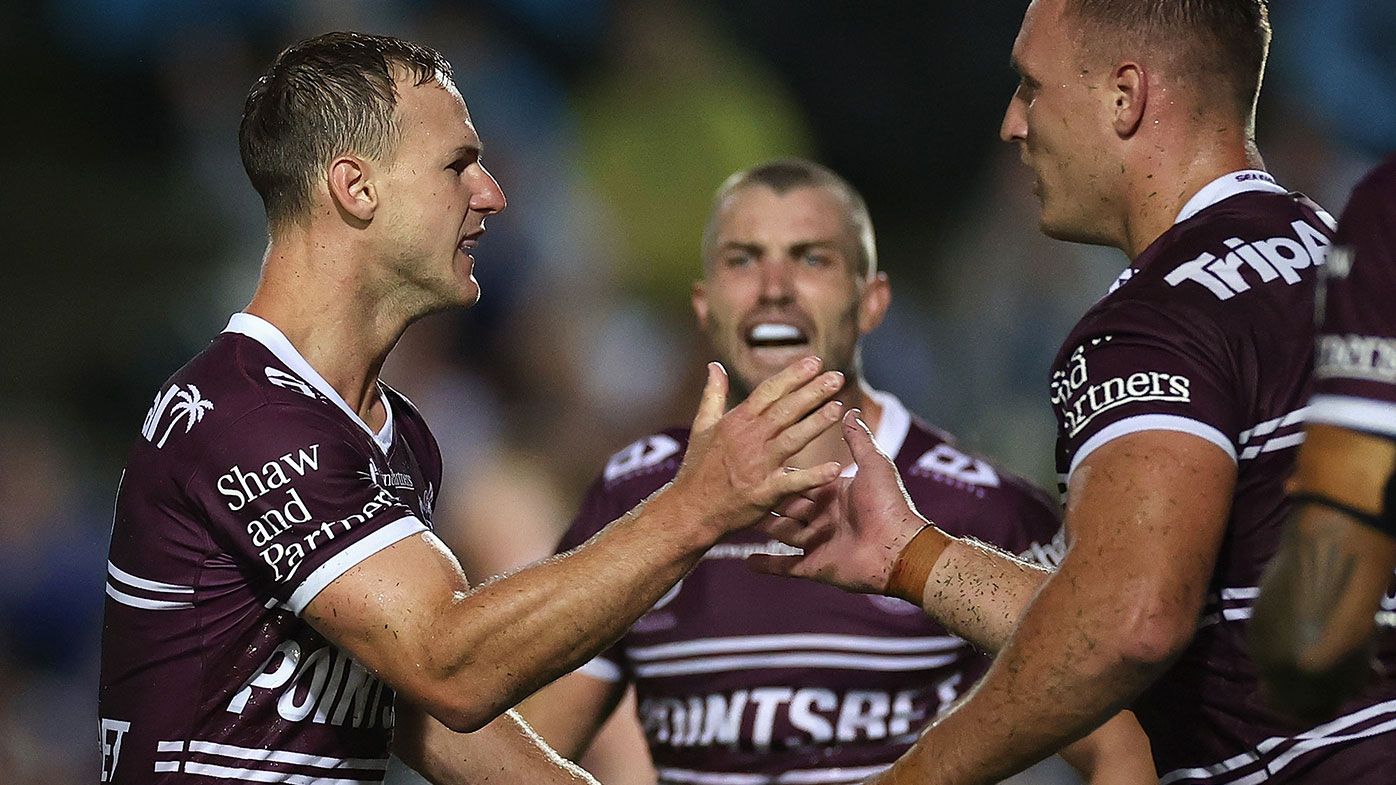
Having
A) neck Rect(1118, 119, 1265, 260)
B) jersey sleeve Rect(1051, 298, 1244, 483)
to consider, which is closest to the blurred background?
neck Rect(1118, 119, 1265, 260)

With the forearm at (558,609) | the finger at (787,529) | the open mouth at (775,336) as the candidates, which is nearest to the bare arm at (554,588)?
the forearm at (558,609)

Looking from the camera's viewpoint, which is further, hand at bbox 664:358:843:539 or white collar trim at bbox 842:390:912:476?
white collar trim at bbox 842:390:912:476

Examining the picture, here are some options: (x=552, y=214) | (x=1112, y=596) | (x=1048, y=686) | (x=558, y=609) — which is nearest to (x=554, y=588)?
(x=558, y=609)

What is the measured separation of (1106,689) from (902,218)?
7478 mm

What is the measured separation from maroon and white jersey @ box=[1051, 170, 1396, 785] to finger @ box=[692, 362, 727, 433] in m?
0.66

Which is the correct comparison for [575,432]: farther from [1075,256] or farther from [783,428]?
[783,428]

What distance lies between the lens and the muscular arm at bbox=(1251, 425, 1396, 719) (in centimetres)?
247

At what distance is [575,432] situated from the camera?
8633 millimetres

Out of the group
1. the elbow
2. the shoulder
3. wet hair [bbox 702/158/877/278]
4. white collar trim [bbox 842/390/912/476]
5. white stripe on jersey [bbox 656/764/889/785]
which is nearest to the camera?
the elbow

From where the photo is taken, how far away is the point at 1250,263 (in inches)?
132

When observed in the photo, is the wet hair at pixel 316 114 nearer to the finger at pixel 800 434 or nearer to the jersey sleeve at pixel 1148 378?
the finger at pixel 800 434

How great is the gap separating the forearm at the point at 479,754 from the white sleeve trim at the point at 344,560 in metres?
0.74

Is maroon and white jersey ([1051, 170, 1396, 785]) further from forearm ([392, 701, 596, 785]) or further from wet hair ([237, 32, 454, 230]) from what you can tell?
wet hair ([237, 32, 454, 230])

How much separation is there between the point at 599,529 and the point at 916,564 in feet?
4.97
